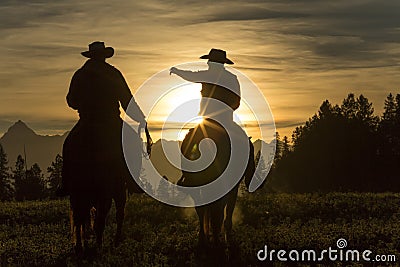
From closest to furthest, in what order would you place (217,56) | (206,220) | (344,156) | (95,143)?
(95,143), (206,220), (217,56), (344,156)

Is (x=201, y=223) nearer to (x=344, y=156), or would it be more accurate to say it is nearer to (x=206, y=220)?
(x=206, y=220)

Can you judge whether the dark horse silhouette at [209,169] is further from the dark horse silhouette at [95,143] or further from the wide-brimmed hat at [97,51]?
the wide-brimmed hat at [97,51]

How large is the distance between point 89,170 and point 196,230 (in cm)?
435

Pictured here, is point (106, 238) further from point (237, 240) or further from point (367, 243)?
point (367, 243)

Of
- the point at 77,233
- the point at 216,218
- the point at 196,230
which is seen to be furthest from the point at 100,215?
the point at 196,230

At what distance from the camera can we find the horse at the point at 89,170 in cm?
1274

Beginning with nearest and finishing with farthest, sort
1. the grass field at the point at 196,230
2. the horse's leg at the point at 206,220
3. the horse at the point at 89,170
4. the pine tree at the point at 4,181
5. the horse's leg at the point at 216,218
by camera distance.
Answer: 1. the horse at the point at 89,170
2. the grass field at the point at 196,230
3. the horse's leg at the point at 216,218
4. the horse's leg at the point at 206,220
5. the pine tree at the point at 4,181

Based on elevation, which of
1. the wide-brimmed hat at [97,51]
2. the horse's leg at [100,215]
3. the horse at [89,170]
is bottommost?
the horse's leg at [100,215]

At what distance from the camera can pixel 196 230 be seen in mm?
16422

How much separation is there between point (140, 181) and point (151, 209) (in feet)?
21.6

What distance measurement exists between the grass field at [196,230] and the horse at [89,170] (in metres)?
0.68

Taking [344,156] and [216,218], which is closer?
[216,218]

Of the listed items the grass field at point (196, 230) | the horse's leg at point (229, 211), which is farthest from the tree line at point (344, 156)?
the horse's leg at point (229, 211)

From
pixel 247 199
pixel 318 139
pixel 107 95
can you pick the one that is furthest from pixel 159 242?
pixel 318 139
